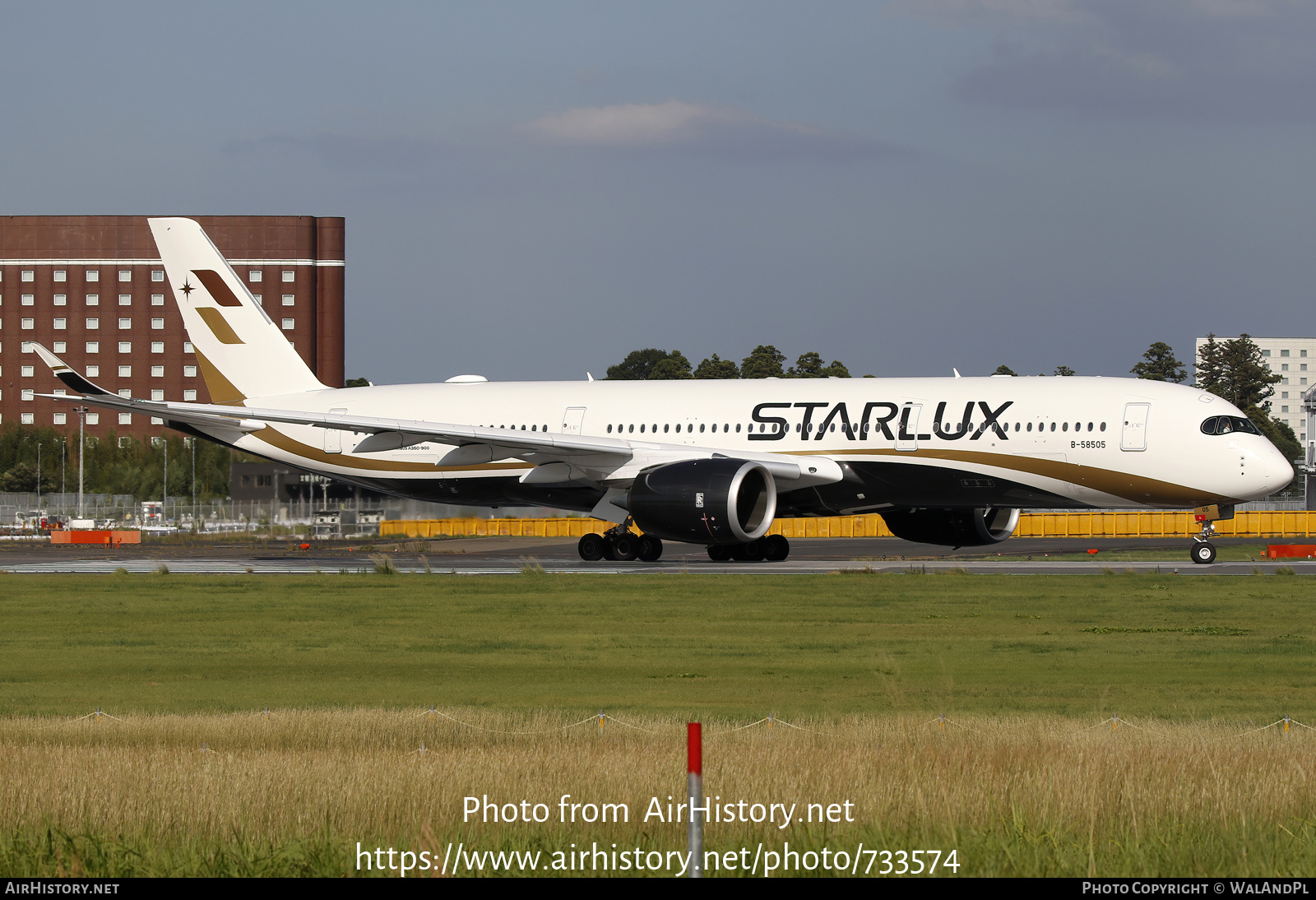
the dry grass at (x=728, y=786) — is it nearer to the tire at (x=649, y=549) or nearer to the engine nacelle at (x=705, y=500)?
the engine nacelle at (x=705, y=500)

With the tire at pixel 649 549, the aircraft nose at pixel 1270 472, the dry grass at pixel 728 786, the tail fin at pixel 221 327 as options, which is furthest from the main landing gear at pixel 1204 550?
the tail fin at pixel 221 327

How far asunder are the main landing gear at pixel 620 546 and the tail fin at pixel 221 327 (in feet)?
32.9

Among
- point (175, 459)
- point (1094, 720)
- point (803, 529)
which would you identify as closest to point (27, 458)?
point (175, 459)

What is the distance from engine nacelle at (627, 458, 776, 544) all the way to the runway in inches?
41.8

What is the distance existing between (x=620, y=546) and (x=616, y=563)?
1.54 feet

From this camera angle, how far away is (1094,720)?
1387cm

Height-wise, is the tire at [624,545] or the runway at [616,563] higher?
the tire at [624,545]

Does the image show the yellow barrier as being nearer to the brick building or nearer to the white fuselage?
the white fuselage

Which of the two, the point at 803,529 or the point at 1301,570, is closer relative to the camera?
the point at 1301,570

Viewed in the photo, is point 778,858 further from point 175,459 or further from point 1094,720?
point 175,459

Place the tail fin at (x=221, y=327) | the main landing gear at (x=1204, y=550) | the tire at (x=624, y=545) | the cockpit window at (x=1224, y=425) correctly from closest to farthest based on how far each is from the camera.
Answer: the cockpit window at (x=1224, y=425) → the main landing gear at (x=1204, y=550) → the tire at (x=624, y=545) → the tail fin at (x=221, y=327)

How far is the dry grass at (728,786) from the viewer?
884 cm
